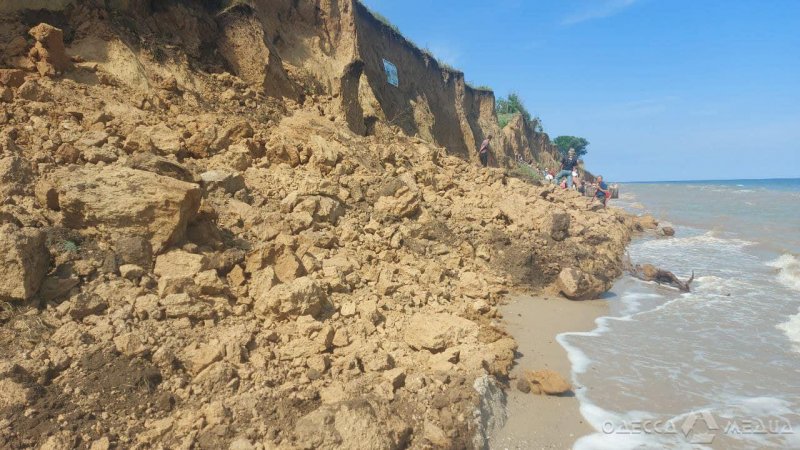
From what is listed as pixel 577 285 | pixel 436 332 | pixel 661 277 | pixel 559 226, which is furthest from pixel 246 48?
pixel 661 277

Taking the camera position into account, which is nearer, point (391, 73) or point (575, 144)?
point (391, 73)

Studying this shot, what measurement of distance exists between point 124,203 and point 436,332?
280 cm

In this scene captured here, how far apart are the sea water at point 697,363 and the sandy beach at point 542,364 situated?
0.12m

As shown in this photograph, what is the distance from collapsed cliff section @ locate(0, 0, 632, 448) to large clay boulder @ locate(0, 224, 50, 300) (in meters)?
0.01

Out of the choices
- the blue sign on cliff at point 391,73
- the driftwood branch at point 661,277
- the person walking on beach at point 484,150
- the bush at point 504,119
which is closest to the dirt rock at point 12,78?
the driftwood branch at point 661,277

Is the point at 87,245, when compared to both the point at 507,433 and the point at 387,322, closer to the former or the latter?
the point at 387,322

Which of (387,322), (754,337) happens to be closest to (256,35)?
(387,322)

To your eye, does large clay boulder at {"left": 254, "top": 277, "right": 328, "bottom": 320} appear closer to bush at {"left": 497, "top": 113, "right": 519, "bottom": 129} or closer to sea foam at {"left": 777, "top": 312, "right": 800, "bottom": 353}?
sea foam at {"left": 777, "top": 312, "right": 800, "bottom": 353}

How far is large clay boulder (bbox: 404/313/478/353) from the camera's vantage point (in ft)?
12.8

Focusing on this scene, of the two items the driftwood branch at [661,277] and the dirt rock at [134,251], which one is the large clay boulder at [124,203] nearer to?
the dirt rock at [134,251]

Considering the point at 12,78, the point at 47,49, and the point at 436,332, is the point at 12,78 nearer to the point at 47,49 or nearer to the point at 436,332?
the point at 47,49

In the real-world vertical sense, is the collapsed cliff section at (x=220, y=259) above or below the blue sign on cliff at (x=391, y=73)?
below

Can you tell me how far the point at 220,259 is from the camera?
3986 mm

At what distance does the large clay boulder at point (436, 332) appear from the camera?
3891 millimetres
